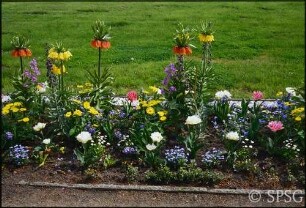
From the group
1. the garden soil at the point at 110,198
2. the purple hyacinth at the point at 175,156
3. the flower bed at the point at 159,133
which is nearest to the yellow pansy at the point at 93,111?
the flower bed at the point at 159,133

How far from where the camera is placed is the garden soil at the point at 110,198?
443cm

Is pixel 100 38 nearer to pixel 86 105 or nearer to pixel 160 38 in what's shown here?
pixel 86 105

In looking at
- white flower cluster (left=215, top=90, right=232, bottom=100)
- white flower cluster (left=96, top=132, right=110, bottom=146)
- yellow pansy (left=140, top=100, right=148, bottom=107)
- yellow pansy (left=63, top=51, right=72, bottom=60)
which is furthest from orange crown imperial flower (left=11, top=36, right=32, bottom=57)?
white flower cluster (left=215, top=90, right=232, bottom=100)

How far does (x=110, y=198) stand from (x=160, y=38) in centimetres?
727

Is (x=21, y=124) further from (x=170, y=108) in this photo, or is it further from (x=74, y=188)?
(x=170, y=108)

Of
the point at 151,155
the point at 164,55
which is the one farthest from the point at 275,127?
the point at 164,55

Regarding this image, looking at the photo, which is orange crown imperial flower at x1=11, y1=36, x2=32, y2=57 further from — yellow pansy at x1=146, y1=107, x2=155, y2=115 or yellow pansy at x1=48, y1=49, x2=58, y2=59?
yellow pansy at x1=146, y1=107, x2=155, y2=115

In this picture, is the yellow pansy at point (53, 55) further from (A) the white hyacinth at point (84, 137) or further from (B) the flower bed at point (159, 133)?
(A) the white hyacinth at point (84, 137)

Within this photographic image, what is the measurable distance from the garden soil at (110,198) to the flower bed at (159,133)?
0.69 ft

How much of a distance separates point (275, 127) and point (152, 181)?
4.74 feet

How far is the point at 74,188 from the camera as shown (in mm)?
4680

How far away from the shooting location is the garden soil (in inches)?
174

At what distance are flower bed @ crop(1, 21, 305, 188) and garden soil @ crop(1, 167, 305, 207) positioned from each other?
8.3 inches

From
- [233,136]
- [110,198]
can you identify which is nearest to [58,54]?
[110,198]
